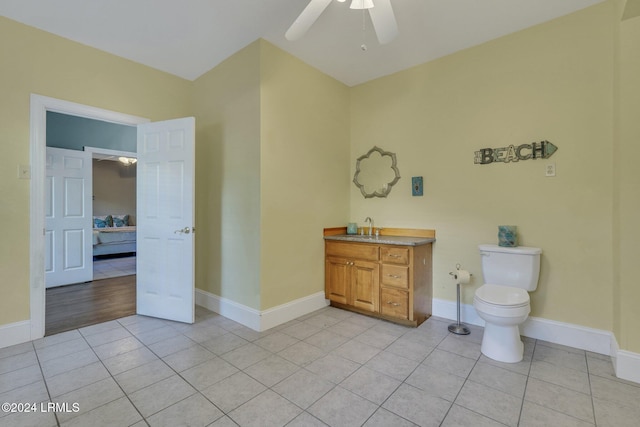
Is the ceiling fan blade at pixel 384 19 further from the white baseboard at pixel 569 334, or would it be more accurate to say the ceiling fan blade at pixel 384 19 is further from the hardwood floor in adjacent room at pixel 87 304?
the hardwood floor in adjacent room at pixel 87 304

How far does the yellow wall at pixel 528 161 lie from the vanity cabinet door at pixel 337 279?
766mm

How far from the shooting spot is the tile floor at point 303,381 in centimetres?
156

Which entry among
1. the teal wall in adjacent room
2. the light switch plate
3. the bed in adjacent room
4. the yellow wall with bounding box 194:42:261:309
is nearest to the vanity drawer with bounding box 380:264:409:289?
the yellow wall with bounding box 194:42:261:309

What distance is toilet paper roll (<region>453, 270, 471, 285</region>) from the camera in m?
2.70

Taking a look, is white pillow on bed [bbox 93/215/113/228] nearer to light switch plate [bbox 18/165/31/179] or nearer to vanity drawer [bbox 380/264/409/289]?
light switch plate [bbox 18/165/31/179]

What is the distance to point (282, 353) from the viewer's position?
2275mm

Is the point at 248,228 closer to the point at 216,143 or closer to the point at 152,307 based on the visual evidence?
the point at 216,143

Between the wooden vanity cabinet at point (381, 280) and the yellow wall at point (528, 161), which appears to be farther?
the wooden vanity cabinet at point (381, 280)

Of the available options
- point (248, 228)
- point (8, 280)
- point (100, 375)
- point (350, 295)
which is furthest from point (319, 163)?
point (8, 280)

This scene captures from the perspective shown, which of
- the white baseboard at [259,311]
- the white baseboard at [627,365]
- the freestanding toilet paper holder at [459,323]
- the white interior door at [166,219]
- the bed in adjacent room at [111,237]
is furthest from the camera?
the bed in adjacent room at [111,237]

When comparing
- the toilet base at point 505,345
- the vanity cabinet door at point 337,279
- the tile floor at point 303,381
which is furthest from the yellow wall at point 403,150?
the toilet base at point 505,345

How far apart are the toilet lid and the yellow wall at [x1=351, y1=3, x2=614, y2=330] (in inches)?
16.1

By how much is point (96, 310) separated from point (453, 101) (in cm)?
451

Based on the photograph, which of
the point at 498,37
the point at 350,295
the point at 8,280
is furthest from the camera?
the point at 350,295
